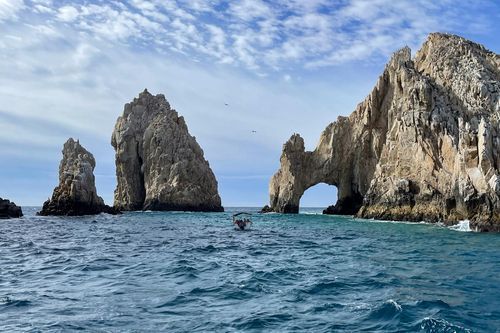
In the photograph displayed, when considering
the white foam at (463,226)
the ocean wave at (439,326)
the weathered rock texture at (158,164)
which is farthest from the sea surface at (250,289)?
the weathered rock texture at (158,164)

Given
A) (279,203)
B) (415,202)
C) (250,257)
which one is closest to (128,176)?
(279,203)

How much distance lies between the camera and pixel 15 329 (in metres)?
13.0

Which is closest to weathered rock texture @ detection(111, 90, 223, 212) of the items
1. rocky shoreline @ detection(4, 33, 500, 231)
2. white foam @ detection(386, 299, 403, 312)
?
rocky shoreline @ detection(4, 33, 500, 231)

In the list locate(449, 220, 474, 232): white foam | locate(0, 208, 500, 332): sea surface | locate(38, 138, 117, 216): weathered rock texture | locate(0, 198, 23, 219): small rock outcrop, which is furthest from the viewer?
locate(38, 138, 117, 216): weathered rock texture

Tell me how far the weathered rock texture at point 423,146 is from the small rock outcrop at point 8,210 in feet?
182

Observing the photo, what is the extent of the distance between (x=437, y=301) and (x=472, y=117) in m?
61.3

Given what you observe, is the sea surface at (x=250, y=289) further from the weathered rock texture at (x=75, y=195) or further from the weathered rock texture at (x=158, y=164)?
the weathered rock texture at (x=158, y=164)

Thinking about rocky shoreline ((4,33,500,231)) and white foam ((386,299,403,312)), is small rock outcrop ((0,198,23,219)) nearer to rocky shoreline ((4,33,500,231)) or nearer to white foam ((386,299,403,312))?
rocky shoreline ((4,33,500,231))

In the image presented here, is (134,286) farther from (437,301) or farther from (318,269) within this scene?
(437,301)

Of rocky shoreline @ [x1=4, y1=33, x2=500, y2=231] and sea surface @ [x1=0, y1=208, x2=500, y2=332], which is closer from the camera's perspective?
sea surface @ [x1=0, y1=208, x2=500, y2=332]

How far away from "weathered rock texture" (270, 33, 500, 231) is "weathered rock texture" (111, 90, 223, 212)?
32.0 m

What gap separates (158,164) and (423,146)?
76671 millimetres

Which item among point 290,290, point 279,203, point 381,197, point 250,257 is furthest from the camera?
point 279,203

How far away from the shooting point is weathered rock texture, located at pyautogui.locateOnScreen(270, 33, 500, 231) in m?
57.5
